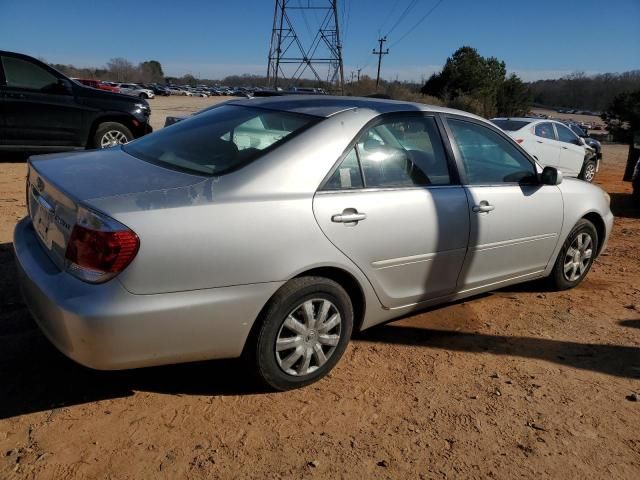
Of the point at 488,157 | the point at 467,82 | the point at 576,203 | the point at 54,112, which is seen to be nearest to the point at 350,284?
the point at 488,157

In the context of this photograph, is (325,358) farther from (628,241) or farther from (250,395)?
(628,241)

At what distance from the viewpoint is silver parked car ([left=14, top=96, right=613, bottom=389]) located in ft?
7.90

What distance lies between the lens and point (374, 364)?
3395 mm

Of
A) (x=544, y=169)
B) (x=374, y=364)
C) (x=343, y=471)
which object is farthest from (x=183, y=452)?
(x=544, y=169)

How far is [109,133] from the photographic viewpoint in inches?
354

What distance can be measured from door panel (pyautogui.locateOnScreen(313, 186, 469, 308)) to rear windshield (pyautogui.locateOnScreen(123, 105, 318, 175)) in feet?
1.61

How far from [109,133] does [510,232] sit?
7.18 metres

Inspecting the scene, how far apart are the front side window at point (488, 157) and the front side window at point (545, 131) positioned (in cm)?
934

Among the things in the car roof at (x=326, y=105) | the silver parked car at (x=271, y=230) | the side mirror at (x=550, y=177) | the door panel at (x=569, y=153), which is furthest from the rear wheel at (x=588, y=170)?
the car roof at (x=326, y=105)

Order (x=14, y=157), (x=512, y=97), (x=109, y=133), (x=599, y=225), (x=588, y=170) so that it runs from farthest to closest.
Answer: (x=512, y=97) < (x=588, y=170) < (x=14, y=157) < (x=109, y=133) < (x=599, y=225)

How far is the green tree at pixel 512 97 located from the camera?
46.8 metres

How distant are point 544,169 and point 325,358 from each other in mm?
2390

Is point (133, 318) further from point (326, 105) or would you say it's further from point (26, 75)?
point (26, 75)

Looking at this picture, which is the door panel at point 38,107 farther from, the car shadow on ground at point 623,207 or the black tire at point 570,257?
the car shadow on ground at point 623,207
